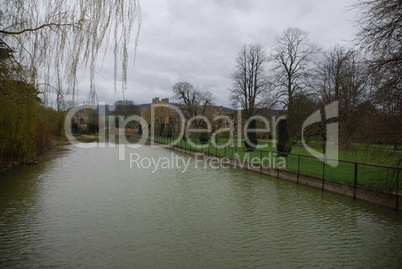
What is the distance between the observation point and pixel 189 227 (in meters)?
7.13

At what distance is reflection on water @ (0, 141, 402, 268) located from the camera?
5.38 m

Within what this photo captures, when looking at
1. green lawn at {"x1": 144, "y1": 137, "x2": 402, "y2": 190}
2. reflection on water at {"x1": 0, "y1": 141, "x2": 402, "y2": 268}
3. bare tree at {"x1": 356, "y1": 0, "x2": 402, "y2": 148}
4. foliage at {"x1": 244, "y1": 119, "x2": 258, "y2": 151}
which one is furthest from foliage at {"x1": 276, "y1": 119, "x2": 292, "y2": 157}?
bare tree at {"x1": 356, "y1": 0, "x2": 402, "y2": 148}

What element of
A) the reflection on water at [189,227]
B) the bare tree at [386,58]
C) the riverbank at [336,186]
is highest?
the bare tree at [386,58]

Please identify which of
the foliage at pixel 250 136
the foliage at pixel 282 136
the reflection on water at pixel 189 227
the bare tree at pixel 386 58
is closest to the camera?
the reflection on water at pixel 189 227

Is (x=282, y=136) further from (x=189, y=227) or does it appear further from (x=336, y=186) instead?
(x=189, y=227)

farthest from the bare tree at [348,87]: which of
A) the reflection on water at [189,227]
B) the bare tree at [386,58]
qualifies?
the reflection on water at [189,227]

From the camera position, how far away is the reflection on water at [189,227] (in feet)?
Result: 17.6

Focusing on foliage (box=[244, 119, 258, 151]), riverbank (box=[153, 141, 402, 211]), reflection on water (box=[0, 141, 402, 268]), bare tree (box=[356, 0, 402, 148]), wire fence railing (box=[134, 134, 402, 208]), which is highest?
bare tree (box=[356, 0, 402, 148])

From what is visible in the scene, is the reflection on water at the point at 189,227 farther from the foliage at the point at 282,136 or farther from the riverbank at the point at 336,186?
the foliage at the point at 282,136

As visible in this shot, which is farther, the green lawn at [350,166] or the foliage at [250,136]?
the foliage at [250,136]

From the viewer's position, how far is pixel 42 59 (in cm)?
496

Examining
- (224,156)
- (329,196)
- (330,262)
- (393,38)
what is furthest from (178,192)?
(224,156)

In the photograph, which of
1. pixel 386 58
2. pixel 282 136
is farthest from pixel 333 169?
pixel 282 136

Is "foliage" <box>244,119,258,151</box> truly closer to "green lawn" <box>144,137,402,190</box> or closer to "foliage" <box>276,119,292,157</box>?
"foliage" <box>276,119,292,157</box>
